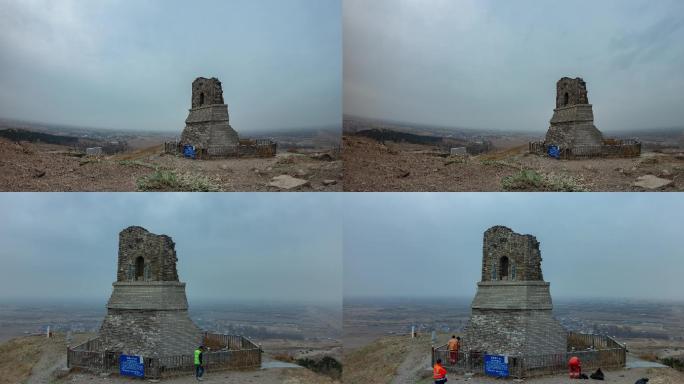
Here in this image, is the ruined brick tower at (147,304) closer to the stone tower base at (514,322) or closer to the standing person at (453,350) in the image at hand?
the standing person at (453,350)

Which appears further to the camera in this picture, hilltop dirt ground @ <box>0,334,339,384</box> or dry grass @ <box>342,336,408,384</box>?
dry grass @ <box>342,336,408,384</box>

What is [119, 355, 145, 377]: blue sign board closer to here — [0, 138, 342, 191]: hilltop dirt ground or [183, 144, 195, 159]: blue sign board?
[0, 138, 342, 191]: hilltop dirt ground

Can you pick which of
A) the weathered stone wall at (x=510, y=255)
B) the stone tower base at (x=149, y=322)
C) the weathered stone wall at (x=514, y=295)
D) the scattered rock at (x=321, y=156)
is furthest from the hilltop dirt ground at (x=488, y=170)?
the stone tower base at (x=149, y=322)

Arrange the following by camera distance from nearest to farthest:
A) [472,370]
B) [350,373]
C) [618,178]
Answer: [472,370]
[618,178]
[350,373]

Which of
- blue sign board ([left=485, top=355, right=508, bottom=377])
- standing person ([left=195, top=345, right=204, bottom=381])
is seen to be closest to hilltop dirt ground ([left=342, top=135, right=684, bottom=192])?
blue sign board ([left=485, top=355, right=508, bottom=377])

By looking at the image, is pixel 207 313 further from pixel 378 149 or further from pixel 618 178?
pixel 618 178

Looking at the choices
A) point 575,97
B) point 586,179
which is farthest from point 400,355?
point 575,97
